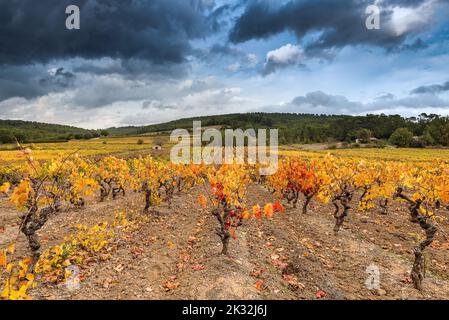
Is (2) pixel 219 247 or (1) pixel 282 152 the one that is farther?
(1) pixel 282 152

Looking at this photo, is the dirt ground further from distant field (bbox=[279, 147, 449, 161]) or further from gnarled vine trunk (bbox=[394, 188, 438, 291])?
distant field (bbox=[279, 147, 449, 161])

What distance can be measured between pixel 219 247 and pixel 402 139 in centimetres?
10717

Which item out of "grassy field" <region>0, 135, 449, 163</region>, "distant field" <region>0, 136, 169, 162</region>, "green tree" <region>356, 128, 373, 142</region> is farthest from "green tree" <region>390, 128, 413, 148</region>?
"distant field" <region>0, 136, 169, 162</region>

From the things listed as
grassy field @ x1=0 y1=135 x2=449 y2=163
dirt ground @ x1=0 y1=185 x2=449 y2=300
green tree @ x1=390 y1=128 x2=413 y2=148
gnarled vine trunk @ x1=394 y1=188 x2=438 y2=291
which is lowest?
dirt ground @ x1=0 y1=185 x2=449 y2=300

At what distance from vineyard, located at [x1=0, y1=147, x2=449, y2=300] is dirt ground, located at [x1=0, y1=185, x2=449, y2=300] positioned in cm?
5

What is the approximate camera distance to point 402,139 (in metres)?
102

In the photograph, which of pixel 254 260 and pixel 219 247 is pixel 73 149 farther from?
pixel 254 260

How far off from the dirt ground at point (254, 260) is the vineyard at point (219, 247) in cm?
5

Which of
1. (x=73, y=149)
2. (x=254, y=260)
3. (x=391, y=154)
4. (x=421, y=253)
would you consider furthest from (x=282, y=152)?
(x=421, y=253)

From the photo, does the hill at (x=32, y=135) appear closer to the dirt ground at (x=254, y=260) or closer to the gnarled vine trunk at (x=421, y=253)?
the dirt ground at (x=254, y=260)

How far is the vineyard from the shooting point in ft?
30.4

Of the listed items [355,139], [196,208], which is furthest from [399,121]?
[196,208]

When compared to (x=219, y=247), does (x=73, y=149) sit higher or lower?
higher
